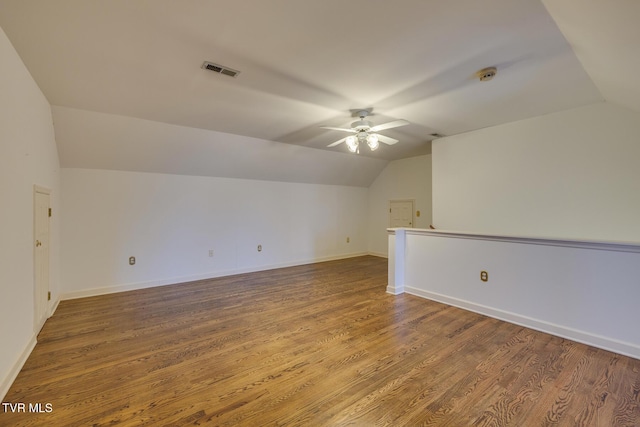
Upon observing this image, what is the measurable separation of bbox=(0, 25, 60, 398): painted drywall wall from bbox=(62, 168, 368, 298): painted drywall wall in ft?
4.78

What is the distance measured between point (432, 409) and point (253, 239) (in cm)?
461

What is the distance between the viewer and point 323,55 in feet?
7.55

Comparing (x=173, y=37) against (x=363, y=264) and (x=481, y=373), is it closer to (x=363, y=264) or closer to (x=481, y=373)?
(x=481, y=373)

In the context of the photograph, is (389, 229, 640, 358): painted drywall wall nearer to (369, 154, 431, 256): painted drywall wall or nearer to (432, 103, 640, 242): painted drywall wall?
(432, 103, 640, 242): painted drywall wall

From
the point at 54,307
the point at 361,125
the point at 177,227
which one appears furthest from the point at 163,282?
the point at 361,125

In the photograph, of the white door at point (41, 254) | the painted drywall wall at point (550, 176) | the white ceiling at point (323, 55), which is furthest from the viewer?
the painted drywall wall at point (550, 176)

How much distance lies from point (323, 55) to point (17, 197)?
280cm

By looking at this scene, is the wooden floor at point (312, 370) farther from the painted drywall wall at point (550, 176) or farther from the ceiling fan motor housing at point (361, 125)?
the ceiling fan motor housing at point (361, 125)

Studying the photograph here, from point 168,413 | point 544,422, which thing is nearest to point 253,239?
point 168,413

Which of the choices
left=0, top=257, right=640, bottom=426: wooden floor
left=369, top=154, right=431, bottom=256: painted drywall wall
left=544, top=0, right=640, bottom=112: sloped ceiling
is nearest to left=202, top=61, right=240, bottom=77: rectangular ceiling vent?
left=544, top=0, right=640, bottom=112: sloped ceiling

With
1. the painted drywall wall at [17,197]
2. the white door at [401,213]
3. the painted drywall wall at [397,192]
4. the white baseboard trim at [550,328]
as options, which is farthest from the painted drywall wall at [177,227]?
the white baseboard trim at [550,328]

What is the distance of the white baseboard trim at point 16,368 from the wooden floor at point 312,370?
0.15ft

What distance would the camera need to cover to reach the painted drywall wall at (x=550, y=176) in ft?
10.8

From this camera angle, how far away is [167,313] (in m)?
3.52
